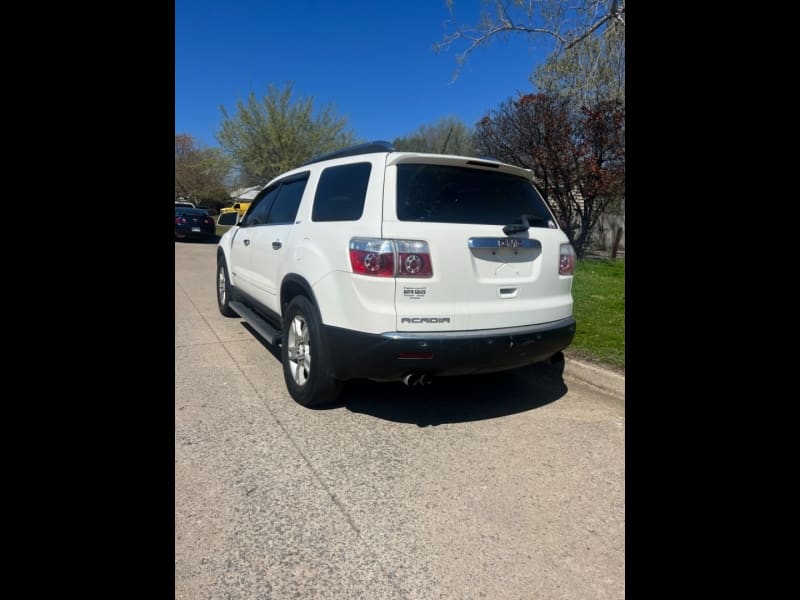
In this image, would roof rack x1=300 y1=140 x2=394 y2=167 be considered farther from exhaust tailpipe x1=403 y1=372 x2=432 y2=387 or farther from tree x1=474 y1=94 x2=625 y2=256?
tree x1=474 y1=94 x2=625 y2=256

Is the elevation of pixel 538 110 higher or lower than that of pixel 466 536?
higher

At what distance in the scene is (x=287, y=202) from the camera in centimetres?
465

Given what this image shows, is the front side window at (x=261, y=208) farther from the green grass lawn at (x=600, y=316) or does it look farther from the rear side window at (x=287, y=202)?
the green grass lawn at (x=600, y=316)

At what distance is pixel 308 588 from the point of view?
1.88m

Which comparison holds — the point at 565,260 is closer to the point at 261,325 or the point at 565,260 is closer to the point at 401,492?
the point at 401,492

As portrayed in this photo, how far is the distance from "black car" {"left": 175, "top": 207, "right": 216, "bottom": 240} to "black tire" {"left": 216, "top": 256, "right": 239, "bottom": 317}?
13.8 metres

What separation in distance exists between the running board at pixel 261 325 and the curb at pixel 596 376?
8.93 feet

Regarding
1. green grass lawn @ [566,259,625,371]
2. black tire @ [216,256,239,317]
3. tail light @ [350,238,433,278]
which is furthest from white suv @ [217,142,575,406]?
black tire @ [216,256,239,317]

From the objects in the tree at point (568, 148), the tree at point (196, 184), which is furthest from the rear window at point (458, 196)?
the tree at point (196, 184)
